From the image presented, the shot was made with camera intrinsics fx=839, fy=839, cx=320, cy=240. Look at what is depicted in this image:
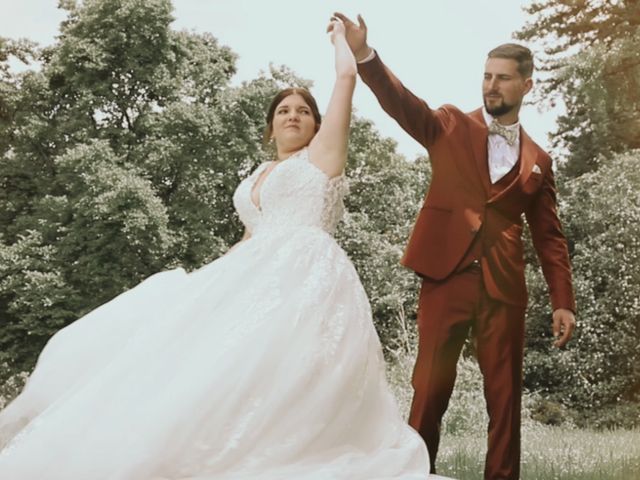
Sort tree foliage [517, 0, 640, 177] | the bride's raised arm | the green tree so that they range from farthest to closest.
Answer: the green tree → tree foliage [517, 0, 640, 177] → the bride's raised arm

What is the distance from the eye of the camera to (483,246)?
339 centimetres

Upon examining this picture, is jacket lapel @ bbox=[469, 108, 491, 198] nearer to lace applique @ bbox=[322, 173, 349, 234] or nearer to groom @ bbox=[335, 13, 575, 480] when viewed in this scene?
groom @ bbox=[335, 13, 575, 480]

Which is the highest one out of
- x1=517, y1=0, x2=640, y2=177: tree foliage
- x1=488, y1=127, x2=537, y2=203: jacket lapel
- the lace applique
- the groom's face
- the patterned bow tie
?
x1=517, y1=0, x2=640, y2=177: tree foliage

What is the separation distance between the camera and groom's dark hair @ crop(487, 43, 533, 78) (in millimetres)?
3557

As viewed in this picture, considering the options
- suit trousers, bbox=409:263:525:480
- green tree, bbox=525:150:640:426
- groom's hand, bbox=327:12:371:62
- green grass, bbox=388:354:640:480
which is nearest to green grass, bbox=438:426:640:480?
green grass, bbox=388:354:640:480

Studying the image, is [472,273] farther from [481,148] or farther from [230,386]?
[230,386]

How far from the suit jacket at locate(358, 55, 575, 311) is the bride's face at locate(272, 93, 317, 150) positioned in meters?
0.31

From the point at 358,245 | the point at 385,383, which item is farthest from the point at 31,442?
the point at 358,245

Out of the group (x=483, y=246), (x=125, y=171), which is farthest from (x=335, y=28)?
(x=125, y=171)

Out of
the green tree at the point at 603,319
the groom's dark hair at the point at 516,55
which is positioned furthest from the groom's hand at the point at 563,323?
the green tree at the point at 603,319

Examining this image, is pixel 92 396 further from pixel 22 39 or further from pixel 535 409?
pixel 22 39

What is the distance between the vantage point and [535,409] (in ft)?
31.9

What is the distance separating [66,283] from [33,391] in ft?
35.6

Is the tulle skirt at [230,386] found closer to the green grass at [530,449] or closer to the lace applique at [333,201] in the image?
the lace applique at [333,201]
